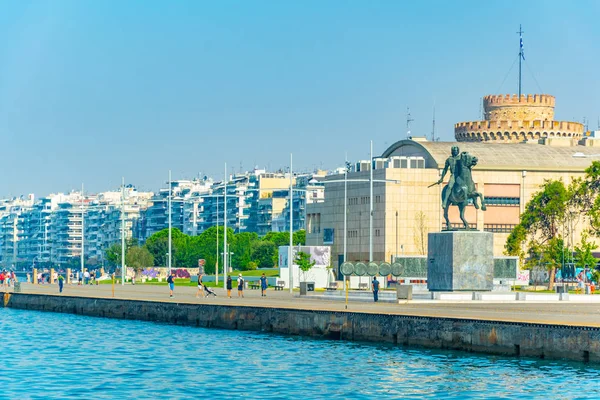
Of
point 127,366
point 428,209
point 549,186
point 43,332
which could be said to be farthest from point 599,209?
point 127,366

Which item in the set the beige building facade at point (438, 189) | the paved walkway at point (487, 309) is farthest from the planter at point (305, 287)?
the beige building facade at point (438, 189)

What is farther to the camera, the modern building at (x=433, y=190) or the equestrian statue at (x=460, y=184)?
the modern building at (x=433, y=190)

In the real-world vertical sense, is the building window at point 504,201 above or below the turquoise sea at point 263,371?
above

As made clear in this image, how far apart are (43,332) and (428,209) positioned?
77150 millimetres

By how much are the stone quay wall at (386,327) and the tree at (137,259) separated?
8069 centimetres

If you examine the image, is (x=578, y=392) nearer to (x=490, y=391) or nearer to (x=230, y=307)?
(x=490, y=391)

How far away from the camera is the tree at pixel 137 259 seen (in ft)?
524

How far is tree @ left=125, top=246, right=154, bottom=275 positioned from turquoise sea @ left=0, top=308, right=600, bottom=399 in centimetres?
9753

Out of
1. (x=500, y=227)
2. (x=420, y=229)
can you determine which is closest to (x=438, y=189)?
(x=420, y=229)

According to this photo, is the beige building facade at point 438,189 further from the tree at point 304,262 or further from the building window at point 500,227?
the tree at point 304,262

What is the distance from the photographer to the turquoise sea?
41.8m

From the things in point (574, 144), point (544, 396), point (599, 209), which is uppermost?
point (574, 144)

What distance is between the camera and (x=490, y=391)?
136 ft

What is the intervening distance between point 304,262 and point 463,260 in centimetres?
3341
